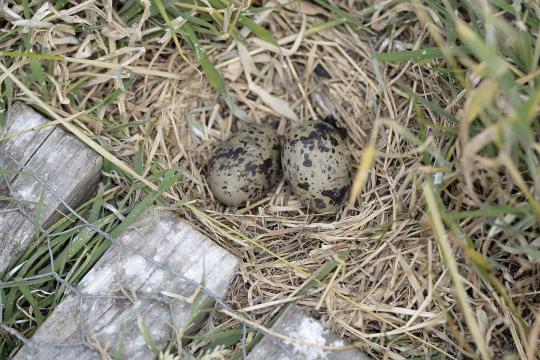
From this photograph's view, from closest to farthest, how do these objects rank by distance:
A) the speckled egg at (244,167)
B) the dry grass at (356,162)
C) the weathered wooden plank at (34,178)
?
the dry grass at (356,162) → the weathered wooden plank at (34,178) → the speckled egg at (244,167)

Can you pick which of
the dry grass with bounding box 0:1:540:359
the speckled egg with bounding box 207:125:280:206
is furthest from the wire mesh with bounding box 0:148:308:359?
the speckled egg with bounding box 207:125:280:206

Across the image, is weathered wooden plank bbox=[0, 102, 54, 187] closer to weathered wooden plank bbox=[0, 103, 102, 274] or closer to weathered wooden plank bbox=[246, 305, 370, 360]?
weathered wooden plank bbox=[0, 103, 102, 274]

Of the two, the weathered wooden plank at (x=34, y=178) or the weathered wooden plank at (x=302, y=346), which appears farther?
the weathered wooden plank at (x=34, y=178)

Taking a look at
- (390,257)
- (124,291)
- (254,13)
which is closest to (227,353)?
(124,291)

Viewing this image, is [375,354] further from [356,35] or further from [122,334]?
[356,35]

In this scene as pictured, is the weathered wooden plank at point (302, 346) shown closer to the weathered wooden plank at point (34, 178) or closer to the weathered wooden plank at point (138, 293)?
the weathered wooden plank at point (138, 293)

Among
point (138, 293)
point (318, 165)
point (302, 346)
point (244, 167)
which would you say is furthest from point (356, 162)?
point (138, 293)

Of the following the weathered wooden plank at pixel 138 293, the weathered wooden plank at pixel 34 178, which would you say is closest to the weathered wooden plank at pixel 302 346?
the weathered wooden plank at pixel 138 293
